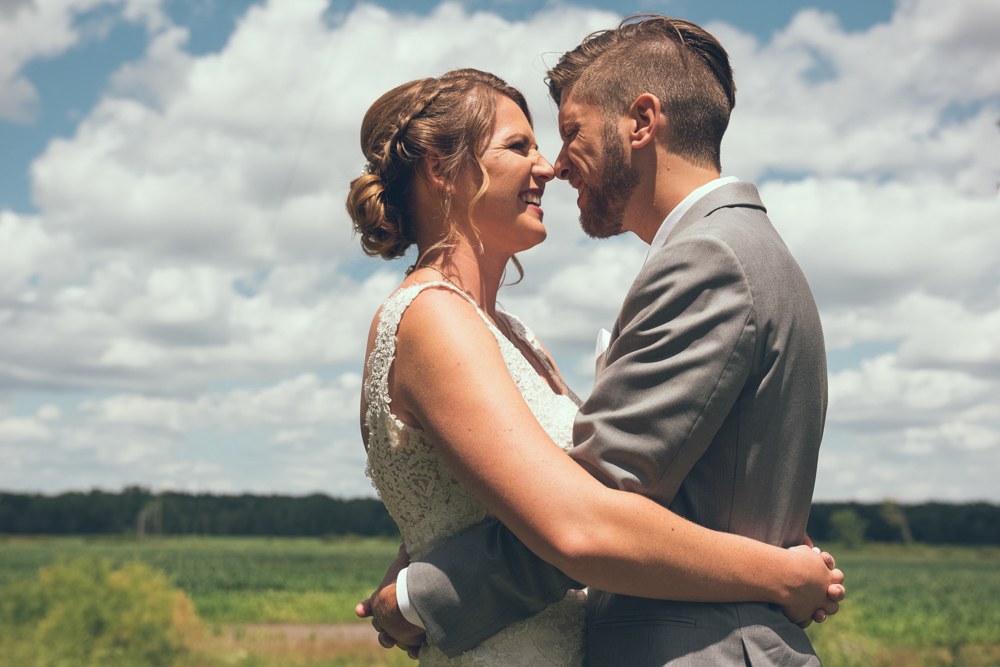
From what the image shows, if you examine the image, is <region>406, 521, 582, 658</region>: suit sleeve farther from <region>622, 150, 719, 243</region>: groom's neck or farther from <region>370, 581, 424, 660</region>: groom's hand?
<region>622, 150, 719, 243</region>: groom's neck

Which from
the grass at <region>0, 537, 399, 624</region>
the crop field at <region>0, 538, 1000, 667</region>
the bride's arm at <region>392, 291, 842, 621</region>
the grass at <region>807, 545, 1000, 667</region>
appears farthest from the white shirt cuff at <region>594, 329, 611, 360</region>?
the grass at <region>0, 537, 399, 624</region>

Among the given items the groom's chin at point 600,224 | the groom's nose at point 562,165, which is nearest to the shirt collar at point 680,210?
the groom's chin at point 600,224

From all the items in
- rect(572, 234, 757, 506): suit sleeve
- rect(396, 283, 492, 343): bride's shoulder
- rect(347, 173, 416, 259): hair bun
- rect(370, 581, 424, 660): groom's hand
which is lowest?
rect(370, 581, 424, 660): groom's hand

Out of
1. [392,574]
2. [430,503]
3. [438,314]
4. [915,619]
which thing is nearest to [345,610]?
[915,619]

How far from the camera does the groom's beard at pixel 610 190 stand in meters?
2.18

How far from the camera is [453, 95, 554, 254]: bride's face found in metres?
2.49

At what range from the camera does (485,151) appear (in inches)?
98.2

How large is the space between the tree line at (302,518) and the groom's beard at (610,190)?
3637 inches

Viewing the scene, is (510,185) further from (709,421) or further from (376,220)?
(709,421)

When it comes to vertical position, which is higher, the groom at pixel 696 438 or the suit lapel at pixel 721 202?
the suit lapel at pixel 721 202

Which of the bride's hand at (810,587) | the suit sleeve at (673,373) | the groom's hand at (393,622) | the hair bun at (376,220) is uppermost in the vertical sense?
the hair bun at (376,220)

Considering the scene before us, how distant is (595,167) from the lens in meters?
2.25

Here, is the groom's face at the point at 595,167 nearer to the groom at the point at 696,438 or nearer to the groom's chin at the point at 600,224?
the groom's chin at the point at 600,224

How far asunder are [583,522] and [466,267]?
1.18 m
